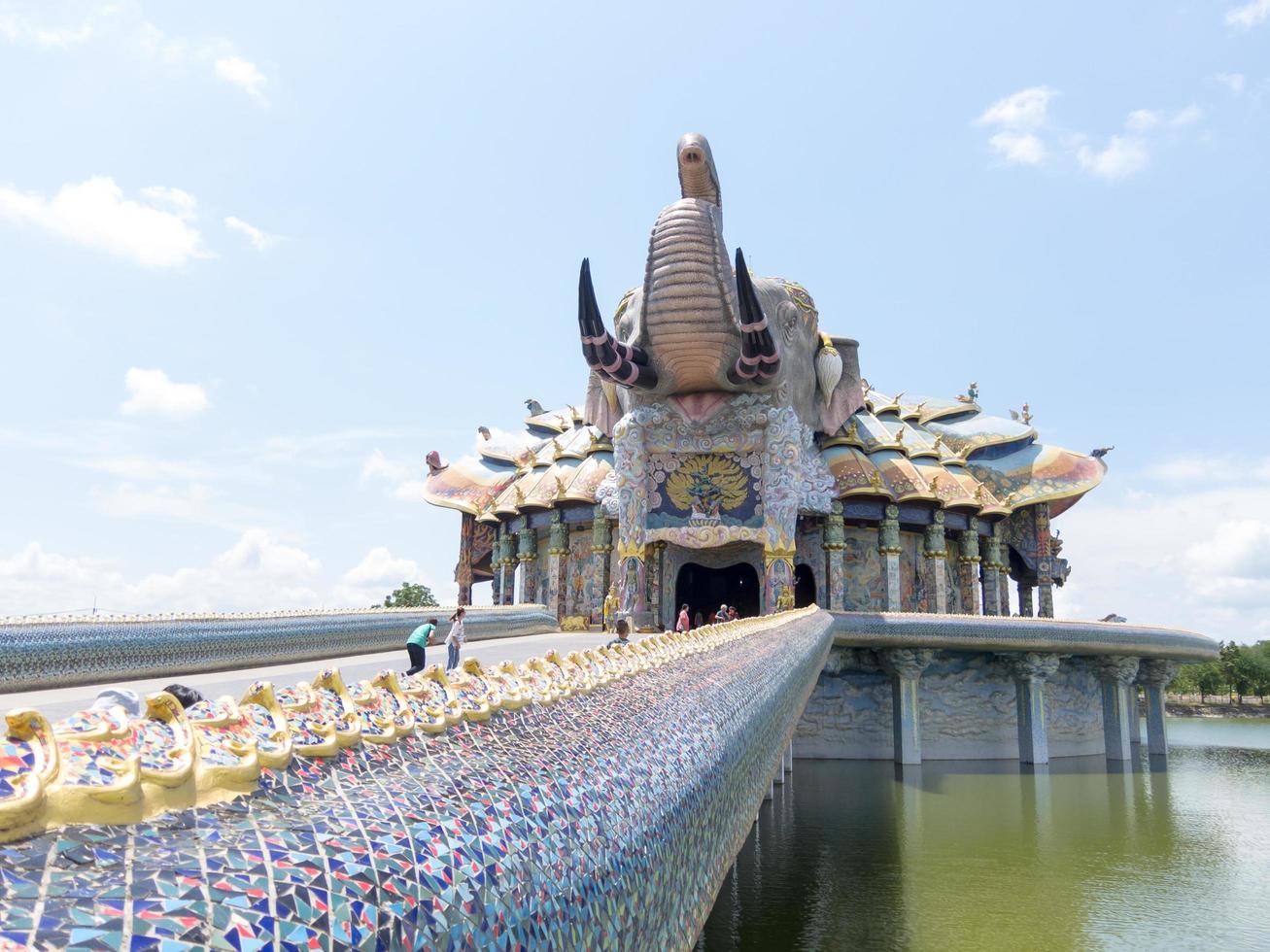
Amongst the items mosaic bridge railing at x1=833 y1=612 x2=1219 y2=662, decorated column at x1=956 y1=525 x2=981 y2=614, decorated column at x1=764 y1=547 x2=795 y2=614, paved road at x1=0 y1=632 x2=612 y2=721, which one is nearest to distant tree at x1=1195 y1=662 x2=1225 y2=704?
decorated column at x1=956 y1=525 x2=981 y2=614

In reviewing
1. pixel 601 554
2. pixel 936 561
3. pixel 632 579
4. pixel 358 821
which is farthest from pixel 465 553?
pixel 358 821

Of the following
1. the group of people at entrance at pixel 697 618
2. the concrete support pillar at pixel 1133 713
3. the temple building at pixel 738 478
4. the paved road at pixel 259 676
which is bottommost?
the concrete support pillar at pixel 1133 713

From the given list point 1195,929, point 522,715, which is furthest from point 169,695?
point 1195,929

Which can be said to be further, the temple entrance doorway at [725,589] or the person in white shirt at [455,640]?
the temple entrance doorway at [725,589]

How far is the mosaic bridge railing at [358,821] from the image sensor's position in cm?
100

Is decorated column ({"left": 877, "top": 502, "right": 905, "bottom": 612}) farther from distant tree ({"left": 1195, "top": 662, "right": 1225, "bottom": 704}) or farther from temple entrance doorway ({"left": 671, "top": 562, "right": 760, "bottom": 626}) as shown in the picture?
distant tree ({"left": 1195, "top": 662, "right": 1225, "bottom": 704})

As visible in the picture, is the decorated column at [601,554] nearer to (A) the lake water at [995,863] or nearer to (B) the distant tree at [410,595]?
(A) the lake water at [995,863]

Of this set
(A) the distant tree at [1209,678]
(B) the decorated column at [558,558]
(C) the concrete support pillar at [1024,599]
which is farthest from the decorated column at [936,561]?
(A) the distant tree at [1209,678]

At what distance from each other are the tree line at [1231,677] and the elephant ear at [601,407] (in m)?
46.4

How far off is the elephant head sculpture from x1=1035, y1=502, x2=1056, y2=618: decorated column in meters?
8.87

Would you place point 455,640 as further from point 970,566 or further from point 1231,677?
point 1231,677

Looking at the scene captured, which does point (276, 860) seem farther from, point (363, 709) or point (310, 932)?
point (363, 709)

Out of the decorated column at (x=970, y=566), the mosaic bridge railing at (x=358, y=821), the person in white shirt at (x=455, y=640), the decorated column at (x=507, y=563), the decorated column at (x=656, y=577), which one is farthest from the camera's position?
the decorated column at (x=507, y=563)

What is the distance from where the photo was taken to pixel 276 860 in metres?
1.16
